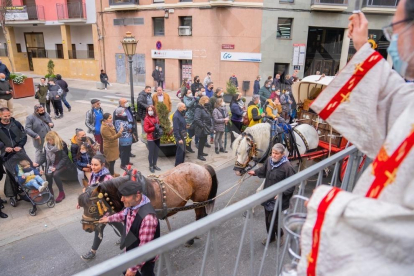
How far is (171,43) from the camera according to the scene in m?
20.0

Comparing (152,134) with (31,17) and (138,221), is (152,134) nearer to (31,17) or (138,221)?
(138,221)

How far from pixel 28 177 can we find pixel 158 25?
1704 centimetres

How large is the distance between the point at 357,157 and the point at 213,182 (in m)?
3.04

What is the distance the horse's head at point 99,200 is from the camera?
3.77m

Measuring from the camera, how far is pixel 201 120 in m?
8.30

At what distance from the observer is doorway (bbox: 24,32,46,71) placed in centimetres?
2644

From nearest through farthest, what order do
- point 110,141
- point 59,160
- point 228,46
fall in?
1. point 59,160
2. point 110,141
3. point 228,46

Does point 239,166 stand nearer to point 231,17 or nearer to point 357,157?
point 357,157

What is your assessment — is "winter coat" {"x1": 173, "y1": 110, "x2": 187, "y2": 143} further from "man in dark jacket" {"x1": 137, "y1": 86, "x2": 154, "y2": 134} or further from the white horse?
"man in dark jacket" {"x1": 137, "y1": 86, "x2": 154, "y2": 134}

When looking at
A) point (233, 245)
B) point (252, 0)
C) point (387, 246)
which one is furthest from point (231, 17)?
point (387, 246)

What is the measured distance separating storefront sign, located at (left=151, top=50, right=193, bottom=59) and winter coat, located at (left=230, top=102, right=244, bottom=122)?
11.2m

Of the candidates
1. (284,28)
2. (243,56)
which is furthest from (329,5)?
(243,56)

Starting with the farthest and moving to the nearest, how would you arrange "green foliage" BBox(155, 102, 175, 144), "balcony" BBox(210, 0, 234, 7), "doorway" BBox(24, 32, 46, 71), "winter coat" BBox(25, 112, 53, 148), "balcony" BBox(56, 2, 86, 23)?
"doorway" BBox(24, 32, 46, 71) → "balcony" BBox(56, 2, 86, 23) → "balcony" BBox(210, 0, 234, 7) → "green foliage" BBox(155, 102, 175, 144) → "winter coat" BBox(25, 112, 53, 148)

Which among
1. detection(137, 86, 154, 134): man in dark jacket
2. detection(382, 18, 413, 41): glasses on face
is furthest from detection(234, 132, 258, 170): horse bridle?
detection(137, 86, 154, 134): man in dark jacket
